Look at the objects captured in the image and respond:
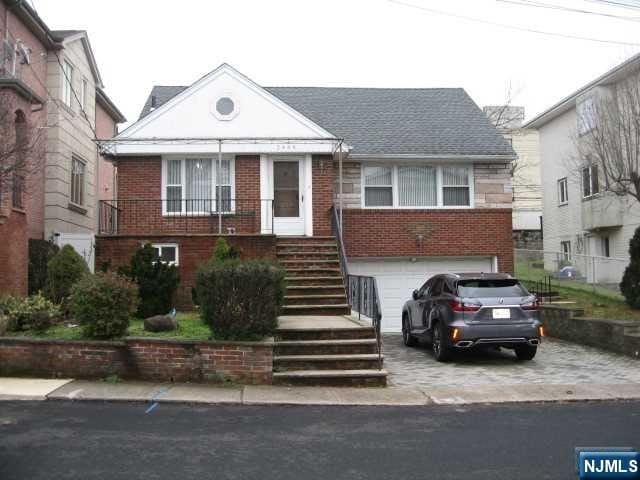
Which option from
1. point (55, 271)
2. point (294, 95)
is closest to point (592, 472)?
point (55, 271)

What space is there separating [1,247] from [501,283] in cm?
932

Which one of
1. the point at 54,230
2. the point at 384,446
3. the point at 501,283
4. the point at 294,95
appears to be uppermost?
the point at 294,95

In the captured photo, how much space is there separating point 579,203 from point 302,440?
70.1 ft

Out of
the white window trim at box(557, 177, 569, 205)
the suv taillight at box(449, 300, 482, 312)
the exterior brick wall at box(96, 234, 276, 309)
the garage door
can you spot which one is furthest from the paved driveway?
the white window trim at box(557, 177, 569, 205)

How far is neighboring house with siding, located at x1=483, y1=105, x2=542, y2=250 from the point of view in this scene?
41.1 m

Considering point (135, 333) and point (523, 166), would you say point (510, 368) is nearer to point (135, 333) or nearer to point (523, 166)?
point (135, 333)

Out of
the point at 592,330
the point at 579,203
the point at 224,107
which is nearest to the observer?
the point at 592,330

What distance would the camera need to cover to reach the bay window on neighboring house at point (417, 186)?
61.7 feet

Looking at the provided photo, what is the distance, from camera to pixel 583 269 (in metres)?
20.9

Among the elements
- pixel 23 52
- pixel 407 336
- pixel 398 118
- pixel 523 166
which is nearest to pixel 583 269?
pixel 398 118

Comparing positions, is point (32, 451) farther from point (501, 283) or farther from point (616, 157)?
point (616, 157)

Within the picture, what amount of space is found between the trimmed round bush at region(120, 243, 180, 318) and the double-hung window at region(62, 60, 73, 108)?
826 cm

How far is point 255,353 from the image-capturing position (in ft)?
32.0

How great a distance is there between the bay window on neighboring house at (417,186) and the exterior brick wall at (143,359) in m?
9.62
